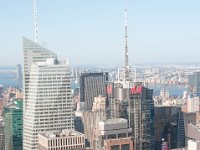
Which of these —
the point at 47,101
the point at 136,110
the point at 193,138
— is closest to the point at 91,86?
the point at 136,110

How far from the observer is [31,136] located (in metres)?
57.3

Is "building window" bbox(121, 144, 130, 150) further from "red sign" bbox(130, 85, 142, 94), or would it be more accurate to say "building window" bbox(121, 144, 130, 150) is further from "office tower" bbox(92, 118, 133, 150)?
"red sign" bbox(130, 85, 142, 94)

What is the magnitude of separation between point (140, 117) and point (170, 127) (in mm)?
11356

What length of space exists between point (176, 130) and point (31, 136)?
24.9 meters

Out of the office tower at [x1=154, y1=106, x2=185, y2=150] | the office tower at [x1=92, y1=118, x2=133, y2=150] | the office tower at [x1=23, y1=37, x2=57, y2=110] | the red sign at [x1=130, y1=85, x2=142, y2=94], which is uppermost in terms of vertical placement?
the office tower at [x1=23, y1=37, x2=57, y2=110]

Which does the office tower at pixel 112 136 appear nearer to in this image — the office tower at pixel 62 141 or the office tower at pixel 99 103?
the office tower at pixel 62 141

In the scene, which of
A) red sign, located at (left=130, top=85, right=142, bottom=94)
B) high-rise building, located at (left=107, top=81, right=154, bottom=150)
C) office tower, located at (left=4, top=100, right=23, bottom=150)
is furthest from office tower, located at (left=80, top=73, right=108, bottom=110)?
red sign, located at (left=130, top=85, right=142, bottom=94)

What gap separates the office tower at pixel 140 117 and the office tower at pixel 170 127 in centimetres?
565

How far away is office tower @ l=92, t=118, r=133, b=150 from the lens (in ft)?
165

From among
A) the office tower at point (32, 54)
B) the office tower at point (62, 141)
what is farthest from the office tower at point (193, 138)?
the office tower at point (32, 54)

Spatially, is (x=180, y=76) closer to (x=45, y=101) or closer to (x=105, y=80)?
(x=105, y=80)

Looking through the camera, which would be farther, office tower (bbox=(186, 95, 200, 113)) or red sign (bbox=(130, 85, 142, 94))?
office tower (bbox=(186, 95, 200, 113))

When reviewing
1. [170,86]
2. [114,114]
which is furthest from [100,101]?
[170,86]

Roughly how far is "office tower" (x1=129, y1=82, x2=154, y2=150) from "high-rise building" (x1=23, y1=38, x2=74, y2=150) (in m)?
8.59
